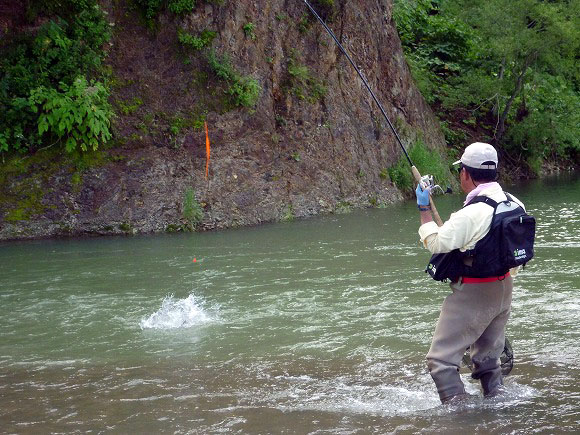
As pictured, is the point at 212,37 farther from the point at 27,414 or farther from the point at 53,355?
the point at 27,414

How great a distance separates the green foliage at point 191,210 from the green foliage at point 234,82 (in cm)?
253

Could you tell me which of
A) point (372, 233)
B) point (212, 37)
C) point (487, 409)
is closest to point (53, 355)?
point (487, 409)

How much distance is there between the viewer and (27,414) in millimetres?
5844

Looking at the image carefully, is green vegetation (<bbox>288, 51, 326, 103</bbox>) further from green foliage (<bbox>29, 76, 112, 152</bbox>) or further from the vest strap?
the vest strap

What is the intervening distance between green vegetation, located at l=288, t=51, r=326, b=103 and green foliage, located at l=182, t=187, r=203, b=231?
4108 mm

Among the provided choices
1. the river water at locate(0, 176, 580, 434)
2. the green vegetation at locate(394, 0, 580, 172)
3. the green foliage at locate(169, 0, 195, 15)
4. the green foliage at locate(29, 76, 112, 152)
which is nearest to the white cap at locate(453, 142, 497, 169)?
the river water at locate(0, 176, 580, 434)

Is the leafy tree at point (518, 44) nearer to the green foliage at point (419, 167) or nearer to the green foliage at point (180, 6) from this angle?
the green foliage at point (419, 167)

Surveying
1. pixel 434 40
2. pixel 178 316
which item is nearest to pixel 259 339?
pixel 178 316

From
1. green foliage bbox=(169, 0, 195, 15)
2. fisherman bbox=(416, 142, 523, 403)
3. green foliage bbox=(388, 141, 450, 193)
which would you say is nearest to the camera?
fisherman bbox=(416, 142, 523, 403)

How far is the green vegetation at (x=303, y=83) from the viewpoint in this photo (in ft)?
62.4

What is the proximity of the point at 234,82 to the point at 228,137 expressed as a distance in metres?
1.25

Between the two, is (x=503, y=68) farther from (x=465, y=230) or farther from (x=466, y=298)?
(x=465, y=230)

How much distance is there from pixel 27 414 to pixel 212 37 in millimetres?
12968

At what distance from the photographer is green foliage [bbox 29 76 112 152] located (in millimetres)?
15664
